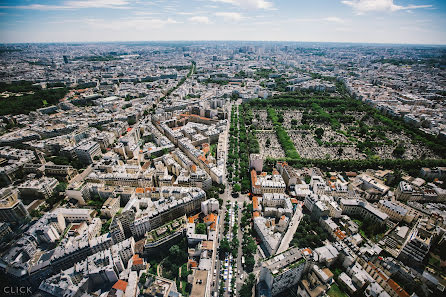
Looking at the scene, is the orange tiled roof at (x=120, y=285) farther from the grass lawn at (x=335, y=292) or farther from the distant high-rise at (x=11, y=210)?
the grass lawn at (x=335, y=292)

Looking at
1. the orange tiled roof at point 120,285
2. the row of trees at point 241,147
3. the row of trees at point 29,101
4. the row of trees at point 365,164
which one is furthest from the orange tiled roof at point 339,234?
the row of trees at point 29,101

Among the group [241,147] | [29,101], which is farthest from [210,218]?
[29,101]

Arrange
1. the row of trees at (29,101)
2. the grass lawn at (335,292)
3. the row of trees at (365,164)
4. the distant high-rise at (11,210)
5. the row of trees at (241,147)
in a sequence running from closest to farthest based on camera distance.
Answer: the grass lawn at (335,292) → the distant high-rise at (11,210) → the row of trees at (241,147) → the row of trees at (365,164) → the row of trees at (29,101)

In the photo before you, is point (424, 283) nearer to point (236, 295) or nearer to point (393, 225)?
point (393, 225)

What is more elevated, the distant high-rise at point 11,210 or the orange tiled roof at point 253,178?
the orange tiled roof at point 253,178

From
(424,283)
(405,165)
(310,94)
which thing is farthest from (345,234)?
(310,94)

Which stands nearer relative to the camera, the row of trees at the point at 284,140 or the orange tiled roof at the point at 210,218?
the orange tiled roof at the point at 210,218

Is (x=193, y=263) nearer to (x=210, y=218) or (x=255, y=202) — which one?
(x=210, y=218)

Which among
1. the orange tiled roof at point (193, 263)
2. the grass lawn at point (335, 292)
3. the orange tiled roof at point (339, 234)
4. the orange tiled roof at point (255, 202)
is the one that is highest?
the orange tiled roof at point (255, 202)

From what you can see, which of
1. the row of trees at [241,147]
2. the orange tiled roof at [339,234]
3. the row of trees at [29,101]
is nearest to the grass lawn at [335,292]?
the orange tiled roof at [339,234]

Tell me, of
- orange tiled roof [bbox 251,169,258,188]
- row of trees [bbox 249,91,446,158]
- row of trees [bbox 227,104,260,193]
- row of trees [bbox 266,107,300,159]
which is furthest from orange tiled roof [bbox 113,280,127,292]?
row of trees [bbox 249,91,446,158]

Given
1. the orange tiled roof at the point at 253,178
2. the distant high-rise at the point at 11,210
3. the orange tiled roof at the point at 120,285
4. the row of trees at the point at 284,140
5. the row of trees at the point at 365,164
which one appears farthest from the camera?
the row of trees at the point at 284,140
